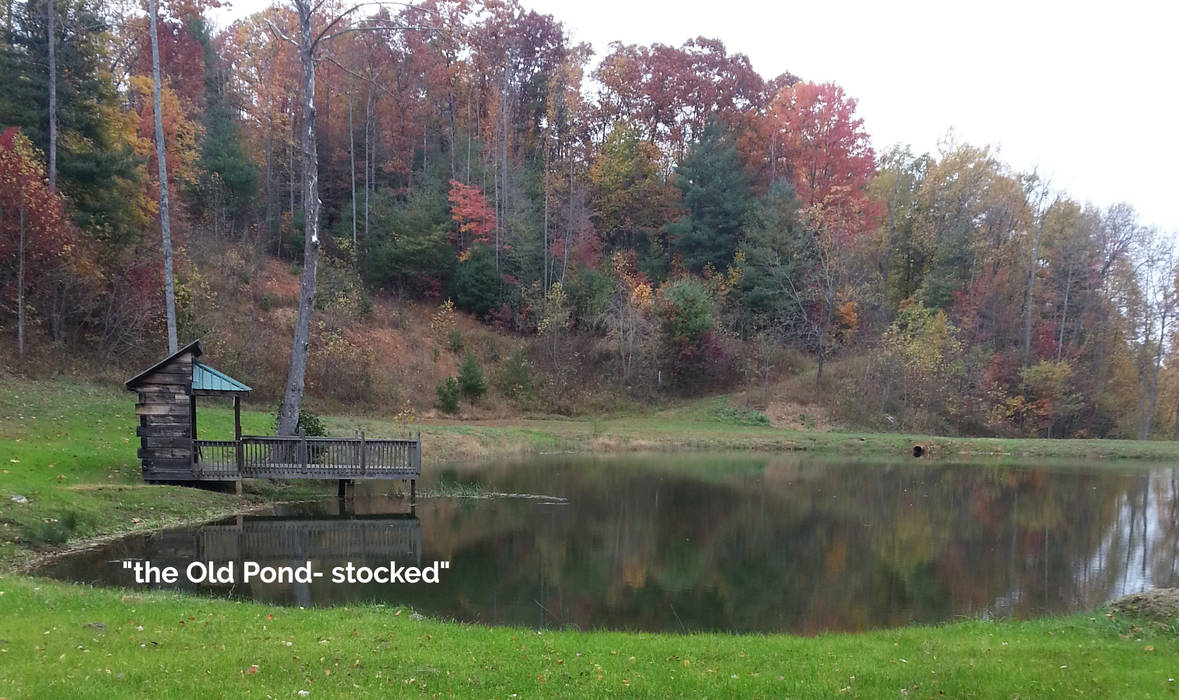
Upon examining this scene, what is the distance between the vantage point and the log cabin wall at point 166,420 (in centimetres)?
1695

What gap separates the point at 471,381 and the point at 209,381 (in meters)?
20.1

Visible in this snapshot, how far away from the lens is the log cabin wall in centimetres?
1695

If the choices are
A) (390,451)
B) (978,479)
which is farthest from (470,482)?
(978,479)

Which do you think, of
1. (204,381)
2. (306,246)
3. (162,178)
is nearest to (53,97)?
(162,178)

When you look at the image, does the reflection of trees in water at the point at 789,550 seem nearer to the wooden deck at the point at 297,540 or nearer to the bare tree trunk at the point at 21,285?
the wooden deck at the point at 297,540

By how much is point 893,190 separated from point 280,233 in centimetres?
4435

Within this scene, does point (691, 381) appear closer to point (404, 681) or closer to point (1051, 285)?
point (1051, 285)

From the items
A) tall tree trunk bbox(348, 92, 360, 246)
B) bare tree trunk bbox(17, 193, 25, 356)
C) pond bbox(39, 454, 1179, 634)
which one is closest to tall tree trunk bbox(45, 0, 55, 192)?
bare tree trunk bbox(17, 193, 25, 356)

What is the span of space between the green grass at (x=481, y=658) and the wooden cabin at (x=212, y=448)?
8.35 m

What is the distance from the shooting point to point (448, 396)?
3603cm

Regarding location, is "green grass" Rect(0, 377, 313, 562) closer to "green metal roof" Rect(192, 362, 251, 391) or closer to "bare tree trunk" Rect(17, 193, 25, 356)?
"green metal roof" Rect(192, 362, 251, 391)

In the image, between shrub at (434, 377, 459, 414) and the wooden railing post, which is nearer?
the wooden railing post

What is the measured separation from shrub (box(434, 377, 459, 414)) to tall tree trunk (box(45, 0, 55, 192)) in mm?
17691

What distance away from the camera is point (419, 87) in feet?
175
